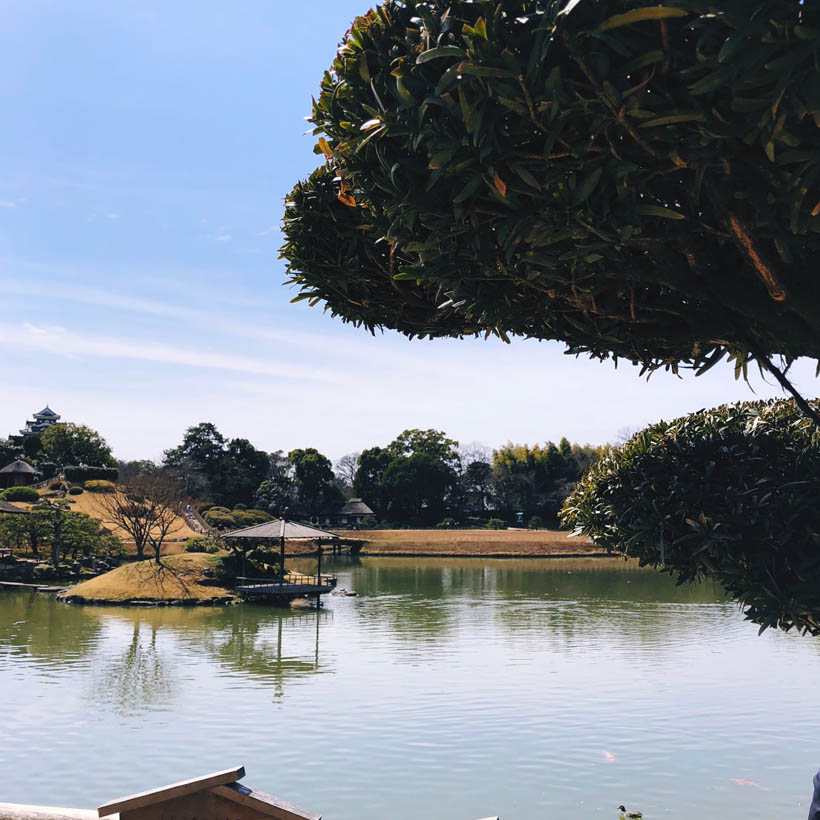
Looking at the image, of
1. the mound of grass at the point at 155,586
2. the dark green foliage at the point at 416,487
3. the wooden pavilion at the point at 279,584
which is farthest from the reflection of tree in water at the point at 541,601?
the dark green foliage at the point at 416,487

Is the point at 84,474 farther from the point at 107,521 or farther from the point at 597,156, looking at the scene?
the point at 597,156

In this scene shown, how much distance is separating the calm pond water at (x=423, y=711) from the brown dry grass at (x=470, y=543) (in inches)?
954

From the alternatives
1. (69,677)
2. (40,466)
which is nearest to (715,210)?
(69,677)

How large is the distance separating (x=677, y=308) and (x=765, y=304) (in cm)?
50

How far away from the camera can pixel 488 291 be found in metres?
3.98

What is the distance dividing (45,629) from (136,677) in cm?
652

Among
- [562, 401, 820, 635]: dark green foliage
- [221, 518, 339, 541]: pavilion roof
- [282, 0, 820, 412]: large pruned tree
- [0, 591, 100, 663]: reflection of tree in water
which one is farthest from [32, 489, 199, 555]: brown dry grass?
[282, 0, 820, 412]: large pruned tree

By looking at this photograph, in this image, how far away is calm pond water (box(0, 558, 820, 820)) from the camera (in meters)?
8.58

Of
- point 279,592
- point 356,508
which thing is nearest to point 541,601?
point 279,592

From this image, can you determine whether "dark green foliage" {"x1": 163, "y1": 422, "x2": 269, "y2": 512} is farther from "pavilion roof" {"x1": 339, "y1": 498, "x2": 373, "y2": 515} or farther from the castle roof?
the castle roof

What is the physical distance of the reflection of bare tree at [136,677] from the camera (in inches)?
499

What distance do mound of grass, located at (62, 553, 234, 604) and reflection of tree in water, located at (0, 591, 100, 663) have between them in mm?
1000

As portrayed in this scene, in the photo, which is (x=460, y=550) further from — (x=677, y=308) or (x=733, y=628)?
(x=677, y=308)

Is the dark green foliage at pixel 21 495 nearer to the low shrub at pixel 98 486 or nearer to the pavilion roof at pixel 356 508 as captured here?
the low shrub at pixel 98 486
